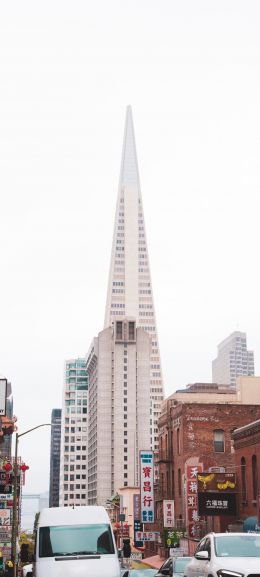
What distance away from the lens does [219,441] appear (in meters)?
62.9

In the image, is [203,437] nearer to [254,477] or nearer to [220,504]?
[220,504]

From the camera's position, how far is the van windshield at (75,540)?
54.3 ft

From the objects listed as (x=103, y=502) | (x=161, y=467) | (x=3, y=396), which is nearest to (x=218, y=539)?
(x=3, y=396)

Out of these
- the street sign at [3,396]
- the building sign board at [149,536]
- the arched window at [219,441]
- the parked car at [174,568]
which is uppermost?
the street sign at [3,396]

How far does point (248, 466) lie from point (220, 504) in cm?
352

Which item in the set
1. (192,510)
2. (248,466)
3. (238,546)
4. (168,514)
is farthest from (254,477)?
(238,546)

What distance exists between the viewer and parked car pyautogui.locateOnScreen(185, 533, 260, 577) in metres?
12.9

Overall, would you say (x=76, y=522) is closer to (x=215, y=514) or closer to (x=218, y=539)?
(x=218, y=539)

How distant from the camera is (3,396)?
183 ft

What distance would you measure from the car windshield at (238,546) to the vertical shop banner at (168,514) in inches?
1975

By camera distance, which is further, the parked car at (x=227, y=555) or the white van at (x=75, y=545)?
the white van at (x=75, y=545)

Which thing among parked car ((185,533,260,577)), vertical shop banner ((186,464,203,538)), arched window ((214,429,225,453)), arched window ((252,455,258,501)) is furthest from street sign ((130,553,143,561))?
parked car ((185,533,260,577))

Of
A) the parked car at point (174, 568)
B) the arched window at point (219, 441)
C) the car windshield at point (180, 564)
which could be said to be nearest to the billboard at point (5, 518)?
the arched window at point (219, 441)

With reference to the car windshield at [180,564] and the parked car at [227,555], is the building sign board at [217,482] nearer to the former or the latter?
the car windshield at [180,564]
